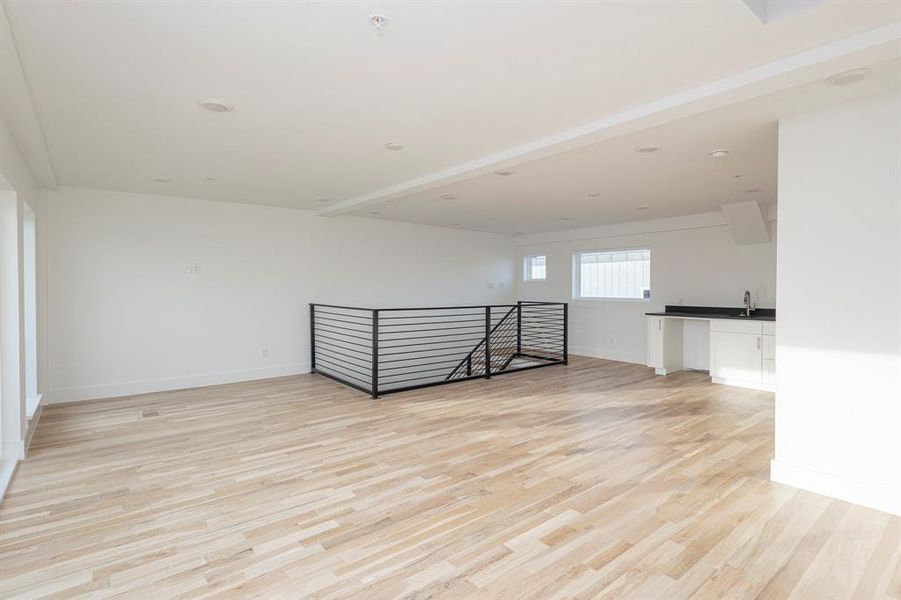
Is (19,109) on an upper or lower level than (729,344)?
upper

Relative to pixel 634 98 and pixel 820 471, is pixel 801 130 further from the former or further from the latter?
pixel 820 471

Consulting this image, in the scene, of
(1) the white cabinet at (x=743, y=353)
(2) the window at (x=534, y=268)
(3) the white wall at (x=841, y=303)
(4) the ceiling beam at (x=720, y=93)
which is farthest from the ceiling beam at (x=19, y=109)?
(2) the window at (x=534, y=268)

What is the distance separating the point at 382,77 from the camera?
250 centimetres

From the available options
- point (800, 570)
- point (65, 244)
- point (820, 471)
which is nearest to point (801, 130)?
point (820, 471)

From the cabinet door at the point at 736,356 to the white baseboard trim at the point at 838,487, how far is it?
121 inches

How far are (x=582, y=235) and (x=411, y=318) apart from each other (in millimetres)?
3504

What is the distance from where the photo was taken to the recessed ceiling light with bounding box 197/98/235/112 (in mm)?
2822

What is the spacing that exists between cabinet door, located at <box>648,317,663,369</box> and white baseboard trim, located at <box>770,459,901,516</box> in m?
3.76

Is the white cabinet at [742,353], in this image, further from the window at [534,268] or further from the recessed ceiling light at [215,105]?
the recessed ceiling light at [215,105]

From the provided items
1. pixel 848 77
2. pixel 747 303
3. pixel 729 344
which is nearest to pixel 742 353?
pixel 729 344

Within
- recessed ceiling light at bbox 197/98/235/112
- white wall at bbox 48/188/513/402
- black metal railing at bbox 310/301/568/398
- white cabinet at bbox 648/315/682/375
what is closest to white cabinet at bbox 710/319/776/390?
white cabinet at bbox 648/315/682/375

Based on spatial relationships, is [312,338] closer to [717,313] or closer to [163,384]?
[163,384]

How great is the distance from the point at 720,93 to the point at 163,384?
251 inches

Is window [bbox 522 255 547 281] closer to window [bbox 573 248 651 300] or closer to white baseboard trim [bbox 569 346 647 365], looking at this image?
window [bbox 573 248 651 300]
